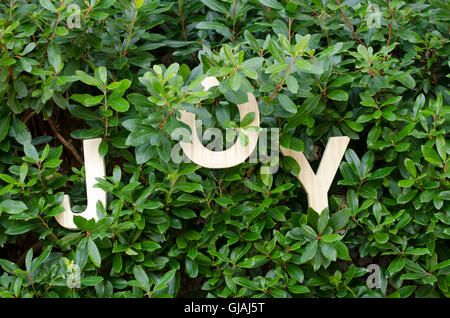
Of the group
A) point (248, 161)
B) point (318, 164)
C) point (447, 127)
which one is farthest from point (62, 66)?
point (447, 127)

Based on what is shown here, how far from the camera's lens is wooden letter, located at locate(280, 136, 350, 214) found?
178 cm

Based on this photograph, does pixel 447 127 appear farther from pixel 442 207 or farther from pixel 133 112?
pixel 133 112

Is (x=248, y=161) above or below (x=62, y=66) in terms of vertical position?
below

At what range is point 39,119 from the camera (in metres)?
2.04

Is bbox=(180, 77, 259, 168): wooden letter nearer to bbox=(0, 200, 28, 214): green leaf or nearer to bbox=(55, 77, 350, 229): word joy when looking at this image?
bbox=(55, 77, 350, 229): word joy

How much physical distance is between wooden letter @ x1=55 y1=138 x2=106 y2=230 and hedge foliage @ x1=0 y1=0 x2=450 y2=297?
1.5 inches

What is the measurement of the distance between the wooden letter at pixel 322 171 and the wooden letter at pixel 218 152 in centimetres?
18

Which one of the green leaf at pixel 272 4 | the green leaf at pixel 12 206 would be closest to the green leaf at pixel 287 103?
the green leaf at pixel 272 4

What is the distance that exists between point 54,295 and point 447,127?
1512 mm

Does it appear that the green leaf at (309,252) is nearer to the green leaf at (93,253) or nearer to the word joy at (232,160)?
the word joy at (232,160)

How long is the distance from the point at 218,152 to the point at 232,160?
5cm

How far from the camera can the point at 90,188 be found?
1699 millimetres

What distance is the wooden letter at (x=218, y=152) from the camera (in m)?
1.64

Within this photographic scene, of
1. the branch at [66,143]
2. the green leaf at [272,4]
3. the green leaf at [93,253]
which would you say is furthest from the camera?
the branch at [66,143]
